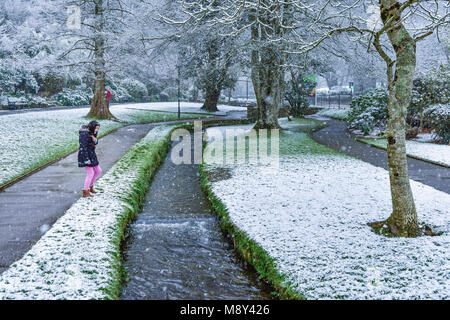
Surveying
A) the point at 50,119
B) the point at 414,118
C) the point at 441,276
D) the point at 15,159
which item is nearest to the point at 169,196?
the point at 15,159

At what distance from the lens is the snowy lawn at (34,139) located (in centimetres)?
1205

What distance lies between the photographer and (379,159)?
13961mm

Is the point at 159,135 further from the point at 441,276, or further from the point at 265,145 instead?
the point at 441,276

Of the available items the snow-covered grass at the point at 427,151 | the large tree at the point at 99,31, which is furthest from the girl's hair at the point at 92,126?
the large tree at the point at 99,31

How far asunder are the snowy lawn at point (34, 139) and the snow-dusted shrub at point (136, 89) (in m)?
23.9

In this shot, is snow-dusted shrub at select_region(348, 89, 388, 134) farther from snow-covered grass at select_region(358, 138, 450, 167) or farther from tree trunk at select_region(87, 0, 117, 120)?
tree trunk at select_region(87, 0, 117, 120)

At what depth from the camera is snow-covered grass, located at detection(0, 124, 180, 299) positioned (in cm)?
458

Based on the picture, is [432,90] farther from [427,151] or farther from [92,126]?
[92,126]

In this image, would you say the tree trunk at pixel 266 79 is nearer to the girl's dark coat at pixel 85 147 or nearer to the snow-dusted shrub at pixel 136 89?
the girl's dark coat at pixel 85 147

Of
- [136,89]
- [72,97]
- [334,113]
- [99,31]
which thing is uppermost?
[99,31]

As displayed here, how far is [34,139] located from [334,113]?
26.4 metres

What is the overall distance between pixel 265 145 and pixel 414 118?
34.4 ft

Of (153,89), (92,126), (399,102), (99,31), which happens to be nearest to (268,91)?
(99,31)

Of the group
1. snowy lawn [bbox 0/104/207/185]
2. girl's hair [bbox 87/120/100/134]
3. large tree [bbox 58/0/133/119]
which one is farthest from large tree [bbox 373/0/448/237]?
large tree [bbox 58/0/133/119]
